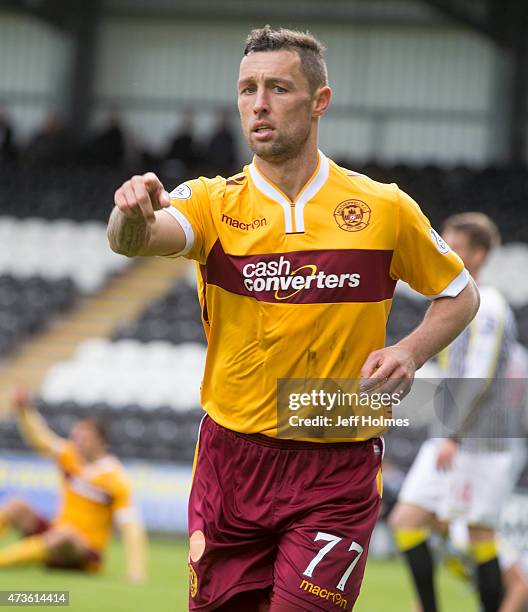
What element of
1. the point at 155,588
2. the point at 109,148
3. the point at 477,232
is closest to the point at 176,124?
the point at 109,148

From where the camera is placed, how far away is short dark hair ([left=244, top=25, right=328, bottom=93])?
366 centimetres

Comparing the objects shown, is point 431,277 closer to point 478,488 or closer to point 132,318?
point 478,488

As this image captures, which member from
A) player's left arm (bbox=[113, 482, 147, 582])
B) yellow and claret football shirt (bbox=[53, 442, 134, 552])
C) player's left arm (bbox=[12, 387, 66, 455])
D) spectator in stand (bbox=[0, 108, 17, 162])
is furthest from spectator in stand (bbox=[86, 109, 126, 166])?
player's left arm (bbox=[113, 482, 147, 582])

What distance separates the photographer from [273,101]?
362cm

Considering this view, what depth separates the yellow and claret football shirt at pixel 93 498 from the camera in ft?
30.0

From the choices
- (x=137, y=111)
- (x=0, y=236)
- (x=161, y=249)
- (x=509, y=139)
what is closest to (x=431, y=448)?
(x=161, y=249)

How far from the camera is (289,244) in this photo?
3637 mm

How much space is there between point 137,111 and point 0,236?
5.18 m

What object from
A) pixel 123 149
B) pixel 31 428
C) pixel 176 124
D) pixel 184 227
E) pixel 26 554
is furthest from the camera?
pixel 176 124

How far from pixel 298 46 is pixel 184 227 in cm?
67

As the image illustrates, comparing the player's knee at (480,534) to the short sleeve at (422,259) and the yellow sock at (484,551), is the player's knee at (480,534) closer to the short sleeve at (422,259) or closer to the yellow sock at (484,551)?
the yellow sock at (484,551)

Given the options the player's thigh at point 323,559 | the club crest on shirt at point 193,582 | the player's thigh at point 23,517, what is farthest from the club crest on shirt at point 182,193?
the player's thigh at point 23,517

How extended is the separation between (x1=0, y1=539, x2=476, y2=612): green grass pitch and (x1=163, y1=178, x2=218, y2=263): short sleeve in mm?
4234

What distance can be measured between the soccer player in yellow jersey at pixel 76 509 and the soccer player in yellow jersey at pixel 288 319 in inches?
203
